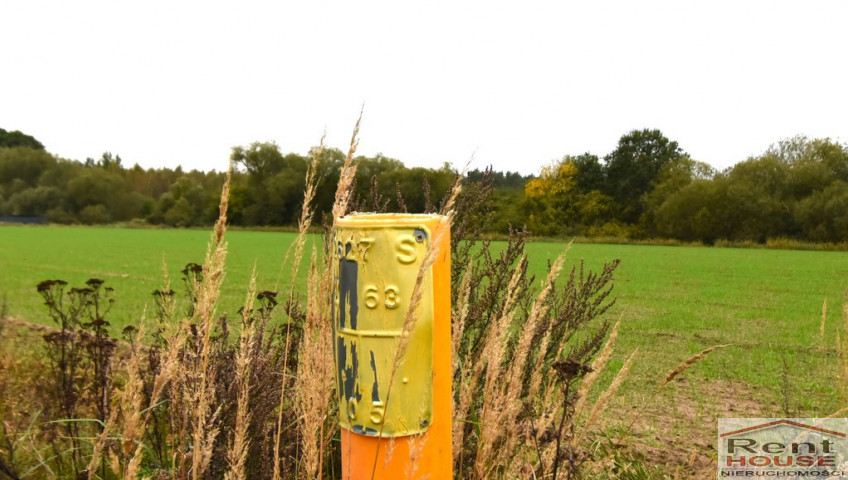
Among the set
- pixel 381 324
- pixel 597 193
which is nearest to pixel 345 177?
pixel 381 324

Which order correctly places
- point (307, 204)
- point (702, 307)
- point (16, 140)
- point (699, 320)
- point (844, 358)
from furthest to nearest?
point (16, 140) → point (702, 307) → point (699, 320) → point (844, 358) → point (307, 204)

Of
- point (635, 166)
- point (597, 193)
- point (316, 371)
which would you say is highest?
point (635, 166)

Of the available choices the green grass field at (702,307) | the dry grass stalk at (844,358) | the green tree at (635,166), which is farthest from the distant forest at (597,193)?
the dry grass stalk at (844,358)

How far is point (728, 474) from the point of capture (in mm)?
2779

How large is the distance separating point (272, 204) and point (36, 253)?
38.1 meters

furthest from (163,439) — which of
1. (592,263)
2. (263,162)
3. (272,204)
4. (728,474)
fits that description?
(263,162)

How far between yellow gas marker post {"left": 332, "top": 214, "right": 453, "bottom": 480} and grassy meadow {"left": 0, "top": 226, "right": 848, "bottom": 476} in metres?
0.32

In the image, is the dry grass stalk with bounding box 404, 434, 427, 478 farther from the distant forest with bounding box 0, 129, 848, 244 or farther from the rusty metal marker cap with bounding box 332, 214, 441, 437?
the distant forest with bounding box 0, 129, 848, 244

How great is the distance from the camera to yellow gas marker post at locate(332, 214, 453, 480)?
1567 mm

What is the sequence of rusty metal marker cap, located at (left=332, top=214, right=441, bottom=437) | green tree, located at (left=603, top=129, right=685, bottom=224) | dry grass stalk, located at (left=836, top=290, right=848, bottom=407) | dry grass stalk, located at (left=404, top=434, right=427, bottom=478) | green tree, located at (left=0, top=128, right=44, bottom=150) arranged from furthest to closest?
green tree, located at (left=0, top=128, right=44, bottom=150) < green tree, located at (left=603, top=129, right=685, bottom=224) < dry grass stalk, located at (left=836, top=290, right=848, bottom=407) < rusty metal marker cap, located at (left=332, top=214, right=441, bottom=437) < dry grass stalk, located at (left=404, top=434, right=427, bottom=478)

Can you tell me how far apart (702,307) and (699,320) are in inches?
76.7

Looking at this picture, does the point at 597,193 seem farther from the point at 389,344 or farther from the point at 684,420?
the point at 389,344

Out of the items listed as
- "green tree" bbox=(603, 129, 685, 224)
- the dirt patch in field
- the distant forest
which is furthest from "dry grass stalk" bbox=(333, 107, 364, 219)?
"green tree" bbox=(603, 129, 685, 224)

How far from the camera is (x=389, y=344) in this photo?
5.14 feet
